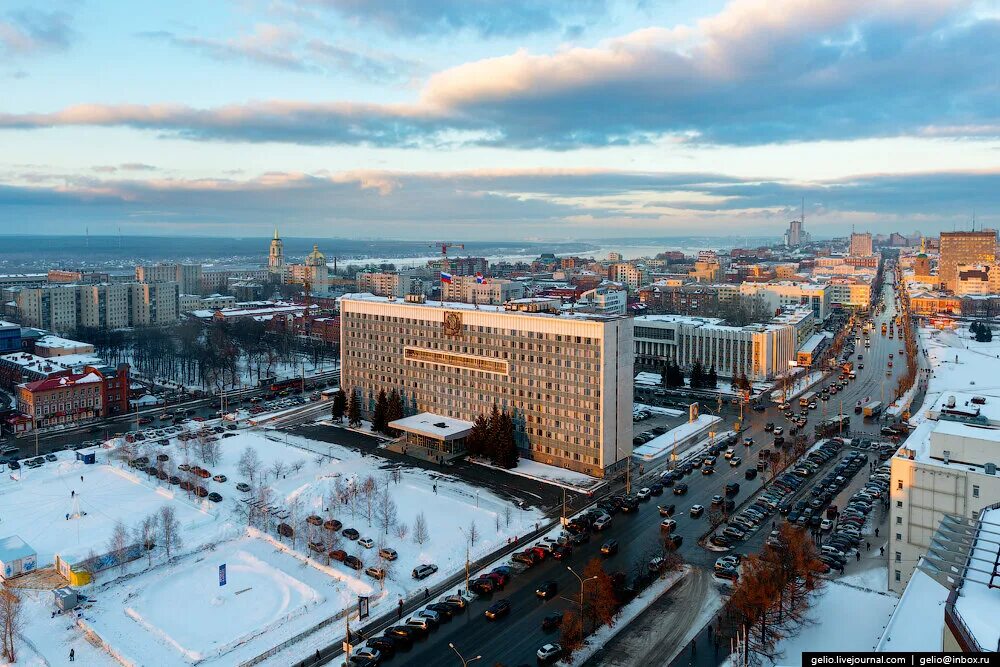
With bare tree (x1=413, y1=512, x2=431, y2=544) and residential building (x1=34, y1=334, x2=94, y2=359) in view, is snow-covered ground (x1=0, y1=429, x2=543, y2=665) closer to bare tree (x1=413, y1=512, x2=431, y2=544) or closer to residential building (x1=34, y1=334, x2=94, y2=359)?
bare tree (x1=413, y1=512, x2=431, y2=544)

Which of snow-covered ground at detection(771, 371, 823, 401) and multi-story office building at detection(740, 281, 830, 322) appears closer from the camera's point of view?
snow-covered ground at detection(771, 371, 823, 401)

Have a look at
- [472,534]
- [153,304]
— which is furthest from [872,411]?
[153,304]

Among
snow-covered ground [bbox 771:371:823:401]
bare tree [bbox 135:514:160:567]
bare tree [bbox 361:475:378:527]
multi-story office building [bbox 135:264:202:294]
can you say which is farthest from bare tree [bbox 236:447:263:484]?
multi-story office building [bbox 135:264:202:294]

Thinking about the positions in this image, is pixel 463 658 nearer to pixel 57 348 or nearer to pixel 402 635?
pixel 402 635

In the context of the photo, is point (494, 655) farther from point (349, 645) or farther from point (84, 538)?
point (84, 538)

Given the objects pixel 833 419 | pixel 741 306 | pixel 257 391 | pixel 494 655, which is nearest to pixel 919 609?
pixel 494 655

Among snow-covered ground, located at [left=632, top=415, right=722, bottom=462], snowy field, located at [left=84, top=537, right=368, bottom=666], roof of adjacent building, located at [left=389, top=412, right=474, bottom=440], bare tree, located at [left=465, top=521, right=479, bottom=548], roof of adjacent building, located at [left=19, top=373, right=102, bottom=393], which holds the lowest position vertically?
snowy field, located at [left=84, top=537, right=368, bottom=666]

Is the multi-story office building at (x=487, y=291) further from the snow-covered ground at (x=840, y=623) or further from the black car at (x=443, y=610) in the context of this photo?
the snow-covered ground at (x=840, y=623)
